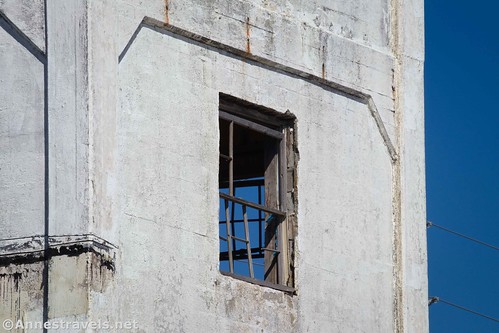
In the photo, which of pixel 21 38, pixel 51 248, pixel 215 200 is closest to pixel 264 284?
pixel 215 200

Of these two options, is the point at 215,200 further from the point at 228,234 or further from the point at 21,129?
the point at 21,129

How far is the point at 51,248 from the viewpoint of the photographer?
682 inches

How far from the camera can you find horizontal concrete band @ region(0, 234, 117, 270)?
17266mm

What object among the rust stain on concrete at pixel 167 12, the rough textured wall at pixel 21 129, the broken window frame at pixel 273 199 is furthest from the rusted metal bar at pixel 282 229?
the rough textured wall at pixel 21 129

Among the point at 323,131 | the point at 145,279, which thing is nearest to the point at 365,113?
the point at 323,131

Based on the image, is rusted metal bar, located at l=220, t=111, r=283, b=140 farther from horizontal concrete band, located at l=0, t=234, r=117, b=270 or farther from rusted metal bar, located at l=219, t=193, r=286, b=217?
horizontal concrete band, located at l=0, t=234, r=117, b=270

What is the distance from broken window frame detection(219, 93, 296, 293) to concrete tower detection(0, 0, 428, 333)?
2 cm

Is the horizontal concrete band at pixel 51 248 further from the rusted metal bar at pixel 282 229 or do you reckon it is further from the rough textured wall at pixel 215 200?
the rusted metal bar at pixel 282 229

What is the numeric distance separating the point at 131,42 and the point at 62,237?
6.18 feet

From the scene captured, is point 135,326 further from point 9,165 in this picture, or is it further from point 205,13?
point 205,13

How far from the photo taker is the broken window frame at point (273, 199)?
19062 mm

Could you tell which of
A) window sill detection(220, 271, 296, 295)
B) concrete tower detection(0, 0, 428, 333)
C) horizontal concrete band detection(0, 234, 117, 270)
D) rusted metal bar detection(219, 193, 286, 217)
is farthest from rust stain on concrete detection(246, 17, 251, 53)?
horizontal concrete band detection(0, 234, 117, 270)

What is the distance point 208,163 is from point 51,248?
1.93 m

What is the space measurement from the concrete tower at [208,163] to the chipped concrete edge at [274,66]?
0.02 meters
